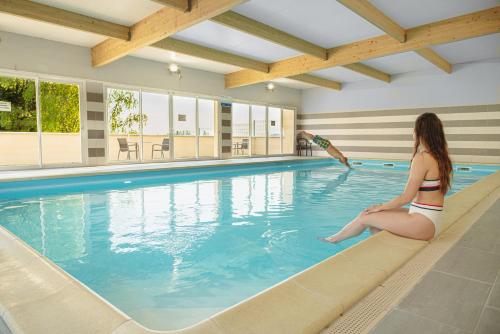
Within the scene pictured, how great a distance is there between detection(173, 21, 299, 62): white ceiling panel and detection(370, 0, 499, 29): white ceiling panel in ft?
8.62

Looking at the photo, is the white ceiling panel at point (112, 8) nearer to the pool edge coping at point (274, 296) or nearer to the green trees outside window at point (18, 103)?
the green trees outside window at point (18, 103)

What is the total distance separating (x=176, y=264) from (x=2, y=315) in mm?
1229

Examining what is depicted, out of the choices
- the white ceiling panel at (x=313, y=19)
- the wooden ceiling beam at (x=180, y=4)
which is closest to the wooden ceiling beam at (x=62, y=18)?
the wooden ceiling beam at (x=180, y=4)

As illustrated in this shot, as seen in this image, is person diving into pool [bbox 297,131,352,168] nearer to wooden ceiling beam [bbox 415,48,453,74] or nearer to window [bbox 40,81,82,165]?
wooden ceiling beam [bbox 415,48,453,74]

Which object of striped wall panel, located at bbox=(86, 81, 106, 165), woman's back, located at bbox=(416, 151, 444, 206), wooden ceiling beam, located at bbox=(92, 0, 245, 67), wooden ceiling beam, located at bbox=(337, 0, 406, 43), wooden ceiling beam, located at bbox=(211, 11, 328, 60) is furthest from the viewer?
striped wall panel, located at bbox=(86, 81, 106, 165)

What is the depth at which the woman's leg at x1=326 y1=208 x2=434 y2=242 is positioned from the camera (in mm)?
2043

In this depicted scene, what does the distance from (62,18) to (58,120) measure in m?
5.22

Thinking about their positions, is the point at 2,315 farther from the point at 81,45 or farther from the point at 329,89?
the point at 329,89

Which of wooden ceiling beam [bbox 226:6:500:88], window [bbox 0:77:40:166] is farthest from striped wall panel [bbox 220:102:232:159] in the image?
window [bbox 0:77:40:166]

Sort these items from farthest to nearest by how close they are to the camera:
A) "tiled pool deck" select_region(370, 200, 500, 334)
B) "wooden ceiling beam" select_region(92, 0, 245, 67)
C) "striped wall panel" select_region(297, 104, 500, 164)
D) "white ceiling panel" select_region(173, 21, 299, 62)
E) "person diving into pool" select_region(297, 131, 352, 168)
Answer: "striped wall panel" select_region(297, 104, 500, 164) < "person diving into pool" select_region(297, 131, 352, 168) < "white ceiling panel" select_region(173, 21, 299, 62) < "wooden ceiling beam" select_region(92, 0, 245, 67) < "tiled pool deck" select_region(370, 200, 500, 334)

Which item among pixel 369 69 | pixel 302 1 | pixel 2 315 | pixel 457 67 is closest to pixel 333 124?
pixel 369 69

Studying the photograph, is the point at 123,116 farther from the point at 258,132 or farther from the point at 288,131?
the point at 288,131

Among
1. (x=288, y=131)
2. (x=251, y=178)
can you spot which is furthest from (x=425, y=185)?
(x=288, y=131)

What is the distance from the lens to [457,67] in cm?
984
